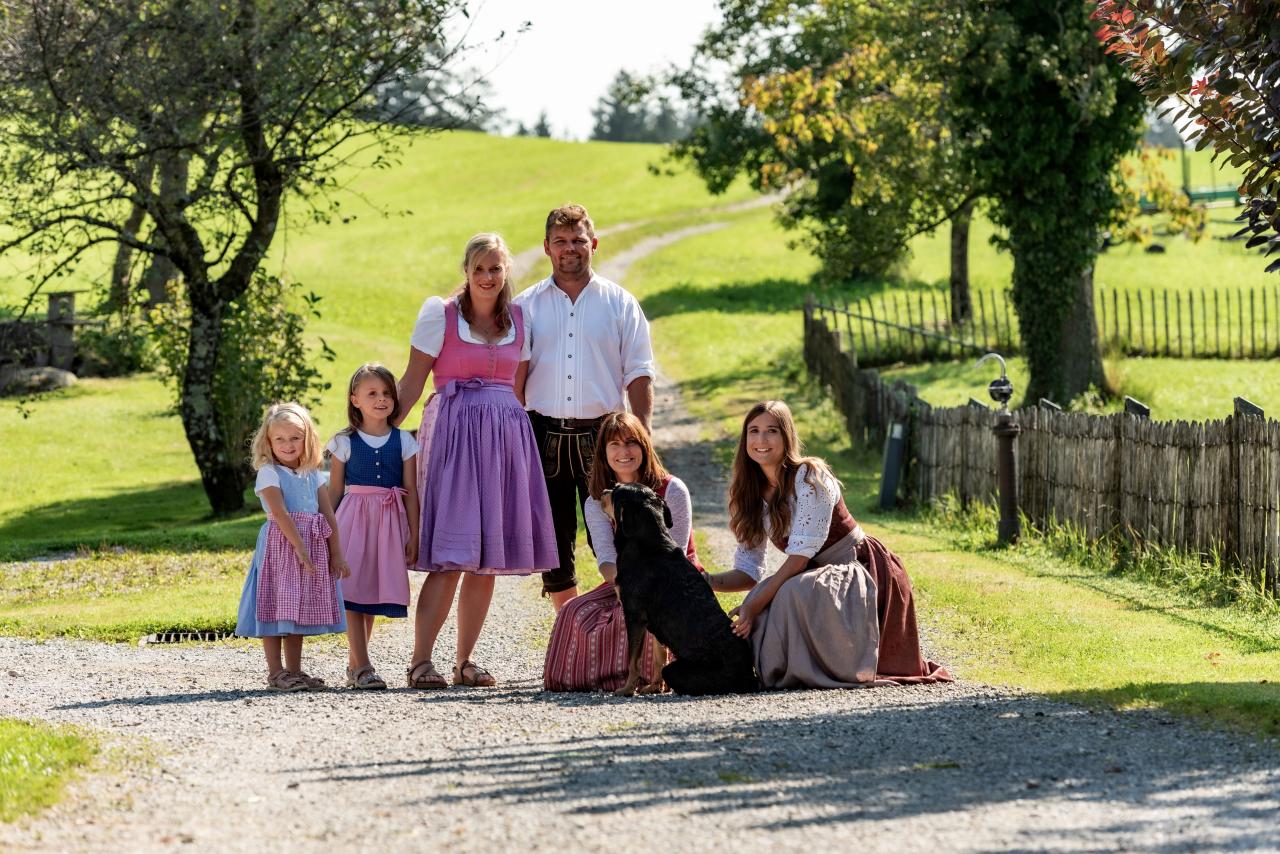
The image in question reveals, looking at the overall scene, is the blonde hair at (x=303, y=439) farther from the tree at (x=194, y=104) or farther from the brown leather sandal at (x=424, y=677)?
the tree at (x=194, y=104)

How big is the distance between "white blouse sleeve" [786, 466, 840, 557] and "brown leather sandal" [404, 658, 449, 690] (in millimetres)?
1900

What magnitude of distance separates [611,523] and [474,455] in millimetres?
799

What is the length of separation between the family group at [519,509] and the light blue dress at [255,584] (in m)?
0.01

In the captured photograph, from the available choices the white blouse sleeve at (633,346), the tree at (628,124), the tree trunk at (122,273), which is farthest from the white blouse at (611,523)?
the tree at (628,124)

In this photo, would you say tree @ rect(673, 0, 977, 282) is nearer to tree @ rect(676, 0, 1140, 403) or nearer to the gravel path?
tree @ rect(676, 0, 1140, 403)

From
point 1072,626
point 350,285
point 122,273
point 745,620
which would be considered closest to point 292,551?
point 745,620

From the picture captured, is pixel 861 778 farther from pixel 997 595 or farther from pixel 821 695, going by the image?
pixel 997 595

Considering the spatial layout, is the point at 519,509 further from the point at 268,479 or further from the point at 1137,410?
the point at 1137,410

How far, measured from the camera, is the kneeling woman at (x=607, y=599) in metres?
7.84

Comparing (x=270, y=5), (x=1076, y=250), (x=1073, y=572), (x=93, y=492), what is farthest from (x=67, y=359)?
(x=1073, y=572)

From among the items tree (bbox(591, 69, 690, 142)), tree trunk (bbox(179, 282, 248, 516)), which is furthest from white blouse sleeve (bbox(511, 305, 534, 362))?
tree (bbox(591, 69, 690, 142))

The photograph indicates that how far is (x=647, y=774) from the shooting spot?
552 centimetres

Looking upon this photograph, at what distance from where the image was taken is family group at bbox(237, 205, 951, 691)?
7.93m

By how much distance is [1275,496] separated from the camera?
10.5 meters
